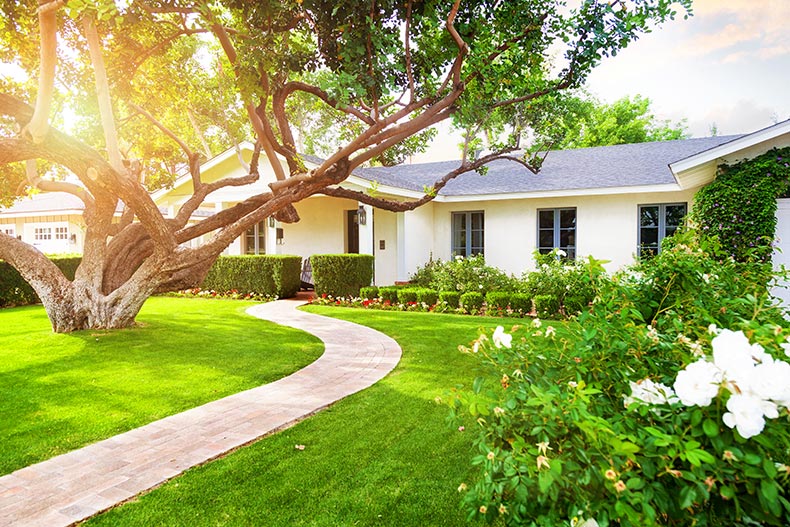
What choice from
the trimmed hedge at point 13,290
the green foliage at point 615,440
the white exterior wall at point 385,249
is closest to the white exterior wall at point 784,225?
the green foliage at point 615,440

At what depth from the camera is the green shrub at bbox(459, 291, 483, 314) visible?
1112cm

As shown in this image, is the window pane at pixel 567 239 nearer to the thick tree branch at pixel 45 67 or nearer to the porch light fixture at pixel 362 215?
the porch light fixture at pixel 362 215

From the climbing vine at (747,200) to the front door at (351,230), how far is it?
10.5 meters

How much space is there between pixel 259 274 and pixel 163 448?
10557 mm

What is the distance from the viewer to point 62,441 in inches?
157

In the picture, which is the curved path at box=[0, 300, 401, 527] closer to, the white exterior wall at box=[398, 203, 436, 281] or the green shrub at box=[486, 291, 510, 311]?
the green shrub at box=[486, 291, 510, 311]

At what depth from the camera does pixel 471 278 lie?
1219cm

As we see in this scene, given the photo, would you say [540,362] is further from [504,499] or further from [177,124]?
[177,124]

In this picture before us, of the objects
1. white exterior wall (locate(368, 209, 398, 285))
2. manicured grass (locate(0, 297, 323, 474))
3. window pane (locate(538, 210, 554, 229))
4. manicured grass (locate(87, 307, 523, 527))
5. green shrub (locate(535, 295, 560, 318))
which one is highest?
window pane (locate(538, 210, 554, 229))

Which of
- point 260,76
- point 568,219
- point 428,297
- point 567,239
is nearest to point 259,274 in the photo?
point 428,297

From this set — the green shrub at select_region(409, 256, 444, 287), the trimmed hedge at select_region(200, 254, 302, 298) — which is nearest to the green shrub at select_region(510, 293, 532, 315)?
the green shrub at select_region(409, 256, 444, 287)

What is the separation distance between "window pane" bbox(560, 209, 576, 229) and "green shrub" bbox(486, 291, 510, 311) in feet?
15.1

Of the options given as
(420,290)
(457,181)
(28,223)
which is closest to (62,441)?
(420,290)

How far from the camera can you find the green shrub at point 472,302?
11.1 meters
